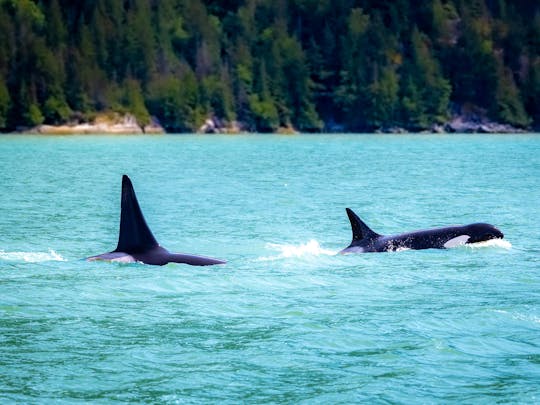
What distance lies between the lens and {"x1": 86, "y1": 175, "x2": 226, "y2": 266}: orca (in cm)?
3038

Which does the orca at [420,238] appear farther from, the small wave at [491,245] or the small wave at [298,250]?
the small wave at [298,250]

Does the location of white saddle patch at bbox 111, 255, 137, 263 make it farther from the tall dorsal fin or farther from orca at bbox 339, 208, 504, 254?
orca at bbox 339, 208, 504, 254

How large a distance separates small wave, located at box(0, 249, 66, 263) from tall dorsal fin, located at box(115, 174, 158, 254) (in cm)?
→ 384

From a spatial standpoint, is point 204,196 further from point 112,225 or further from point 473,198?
point 112,225

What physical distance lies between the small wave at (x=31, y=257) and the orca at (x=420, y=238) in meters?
7.85

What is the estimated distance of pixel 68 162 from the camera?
11281cm

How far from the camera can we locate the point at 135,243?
31.2 metres

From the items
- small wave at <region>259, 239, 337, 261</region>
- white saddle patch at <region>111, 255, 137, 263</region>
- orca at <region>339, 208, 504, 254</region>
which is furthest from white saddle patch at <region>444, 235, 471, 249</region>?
white saddle patch at <region>111, 255, 137, 263</region>

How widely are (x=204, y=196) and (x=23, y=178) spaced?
20.0 m

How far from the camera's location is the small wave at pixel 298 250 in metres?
35.4

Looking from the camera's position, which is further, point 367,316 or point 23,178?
point 23,178

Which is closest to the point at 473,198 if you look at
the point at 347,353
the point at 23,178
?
the point at 23,178

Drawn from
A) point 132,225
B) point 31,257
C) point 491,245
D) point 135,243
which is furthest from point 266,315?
point 491,245

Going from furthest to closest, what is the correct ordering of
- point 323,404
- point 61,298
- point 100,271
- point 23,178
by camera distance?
point 23,178, point 100,271, point 61,298, point 323,404
